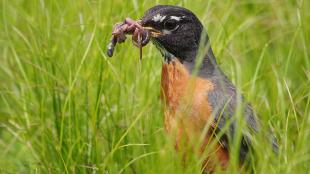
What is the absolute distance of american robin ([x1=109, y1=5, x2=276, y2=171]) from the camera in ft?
13.0

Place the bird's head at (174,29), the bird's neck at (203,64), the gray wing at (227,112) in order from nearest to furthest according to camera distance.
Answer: the gray wing at (227,112)
the bird's head at (174,29)
the bird's neck at (203,64)

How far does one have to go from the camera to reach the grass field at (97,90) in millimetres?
4180

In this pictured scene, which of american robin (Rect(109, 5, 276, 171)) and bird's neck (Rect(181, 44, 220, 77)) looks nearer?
american robin (Rect(109, 5, 276, 171))

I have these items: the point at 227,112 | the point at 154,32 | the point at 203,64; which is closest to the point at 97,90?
the point at 154,32

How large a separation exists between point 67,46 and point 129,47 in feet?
1.29

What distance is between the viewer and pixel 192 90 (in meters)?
3.97

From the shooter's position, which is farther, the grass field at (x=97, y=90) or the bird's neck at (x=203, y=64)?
the bird's neck at (x=203, y=64)

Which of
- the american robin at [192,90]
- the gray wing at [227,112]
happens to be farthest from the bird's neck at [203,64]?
the gray wing at [227,112]

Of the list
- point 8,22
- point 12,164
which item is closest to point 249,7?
point 8,22

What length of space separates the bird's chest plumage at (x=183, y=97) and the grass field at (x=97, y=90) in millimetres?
133

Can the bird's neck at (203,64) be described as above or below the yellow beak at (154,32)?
below

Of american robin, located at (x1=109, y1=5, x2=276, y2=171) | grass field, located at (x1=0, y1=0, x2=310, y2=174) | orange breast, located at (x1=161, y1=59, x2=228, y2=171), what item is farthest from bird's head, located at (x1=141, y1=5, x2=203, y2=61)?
grass field, located at (x1=0, y1=0, x2=310, y2=174)

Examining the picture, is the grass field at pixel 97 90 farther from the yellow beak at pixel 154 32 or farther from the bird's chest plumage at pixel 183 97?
the yellow beak at pixel 154 32

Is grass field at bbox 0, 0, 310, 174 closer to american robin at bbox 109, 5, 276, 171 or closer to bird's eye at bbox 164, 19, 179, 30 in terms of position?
american robin at bbox 109, 5, 276, 171
